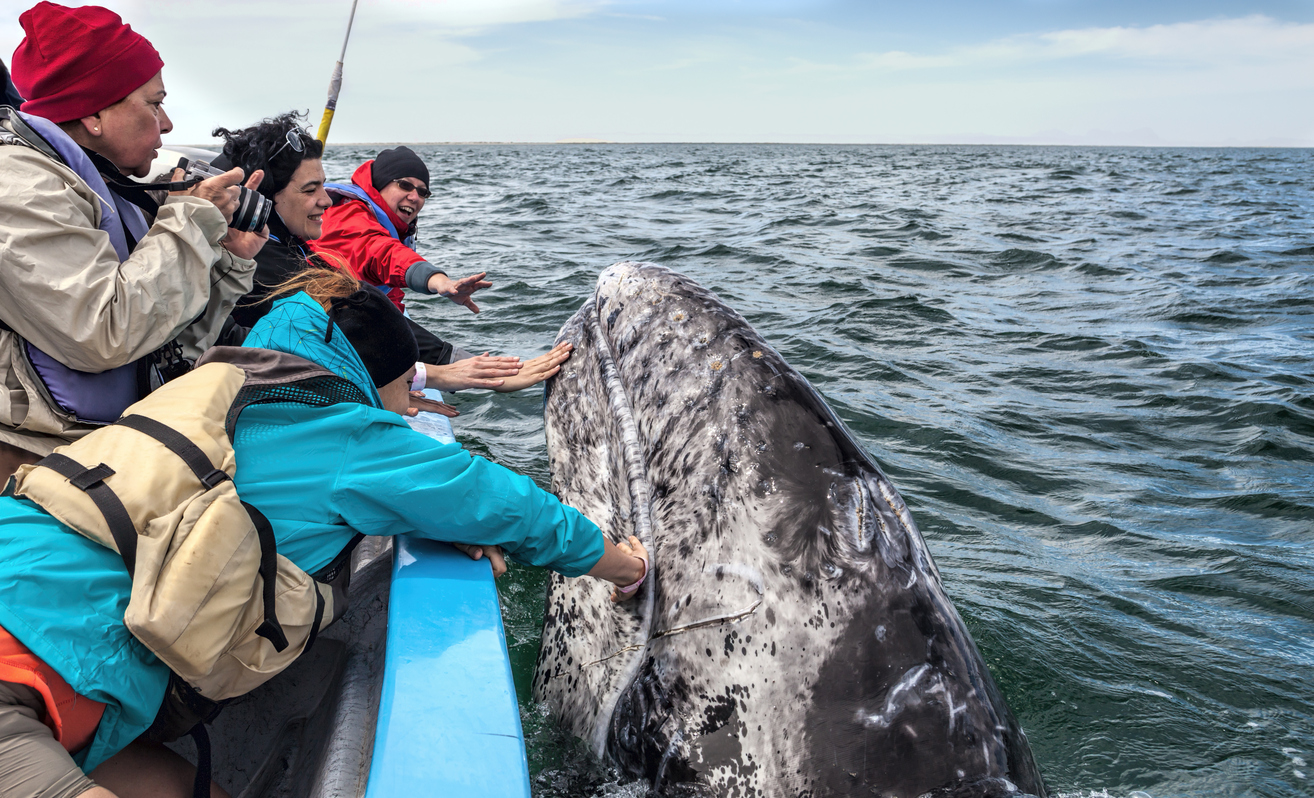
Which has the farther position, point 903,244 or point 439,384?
point 903,244

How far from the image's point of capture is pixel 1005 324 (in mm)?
10109

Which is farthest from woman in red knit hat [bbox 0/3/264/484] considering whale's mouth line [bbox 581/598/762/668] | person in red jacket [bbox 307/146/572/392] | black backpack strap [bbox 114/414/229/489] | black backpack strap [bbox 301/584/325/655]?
person in red jacket [bbox 307/146/572/392]

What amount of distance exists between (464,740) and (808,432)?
1.29 m

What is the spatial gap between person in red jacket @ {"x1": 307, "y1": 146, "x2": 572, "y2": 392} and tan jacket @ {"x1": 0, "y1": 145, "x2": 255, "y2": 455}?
226 cm

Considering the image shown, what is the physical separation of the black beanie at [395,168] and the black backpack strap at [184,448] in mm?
4100

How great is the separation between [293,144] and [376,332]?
2.21m

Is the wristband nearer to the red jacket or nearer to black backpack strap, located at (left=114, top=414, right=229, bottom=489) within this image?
black backpack strap, located at (left=114, top=414, right=229, bottom=489)

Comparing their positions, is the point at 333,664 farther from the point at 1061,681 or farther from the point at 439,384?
the point at 1061,681

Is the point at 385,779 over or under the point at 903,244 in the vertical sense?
under

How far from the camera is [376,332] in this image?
2748 mm

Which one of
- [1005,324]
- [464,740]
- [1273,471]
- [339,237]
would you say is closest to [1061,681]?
[464,740]

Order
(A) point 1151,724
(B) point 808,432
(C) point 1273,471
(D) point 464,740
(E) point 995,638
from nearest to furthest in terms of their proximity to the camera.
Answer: (D) point 464,740
(B) point 808,432
(A) point 1151,724
(E) point 995,638
(C) point 1273,471

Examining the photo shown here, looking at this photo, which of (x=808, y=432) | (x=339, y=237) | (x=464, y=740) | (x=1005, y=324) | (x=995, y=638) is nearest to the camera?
(x=464, y=740)

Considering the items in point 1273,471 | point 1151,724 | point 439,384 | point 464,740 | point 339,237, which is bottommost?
point 1151,724
